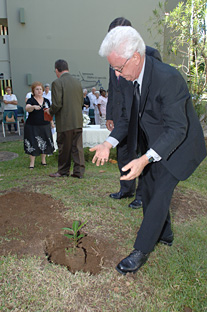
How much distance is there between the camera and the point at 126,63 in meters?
1.96

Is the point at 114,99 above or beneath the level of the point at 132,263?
above

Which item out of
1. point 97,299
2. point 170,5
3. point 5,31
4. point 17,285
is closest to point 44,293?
point 17,285

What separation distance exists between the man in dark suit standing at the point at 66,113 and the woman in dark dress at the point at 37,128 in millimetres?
754

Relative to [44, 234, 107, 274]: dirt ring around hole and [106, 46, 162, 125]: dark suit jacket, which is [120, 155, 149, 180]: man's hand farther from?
[106, 46, 162, 125]: dark suit jacket

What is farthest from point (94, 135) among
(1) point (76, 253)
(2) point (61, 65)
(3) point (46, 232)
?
(1) point (76, 253)

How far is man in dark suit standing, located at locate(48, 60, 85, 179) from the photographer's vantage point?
15.9 feet

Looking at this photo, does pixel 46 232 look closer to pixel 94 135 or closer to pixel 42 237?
pixel 42 237

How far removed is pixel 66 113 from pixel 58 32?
11872mm

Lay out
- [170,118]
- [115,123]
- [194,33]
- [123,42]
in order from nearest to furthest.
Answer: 1. [123,42]
2. [170,118]
3. [115,123]
4. [194,33]

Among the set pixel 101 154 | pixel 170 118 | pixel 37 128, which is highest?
pixel 170 118

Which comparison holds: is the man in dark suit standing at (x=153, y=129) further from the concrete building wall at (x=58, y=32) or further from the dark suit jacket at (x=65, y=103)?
the concrete building wall at (x=58, y=32)

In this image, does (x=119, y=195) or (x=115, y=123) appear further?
(x=119, y=195)

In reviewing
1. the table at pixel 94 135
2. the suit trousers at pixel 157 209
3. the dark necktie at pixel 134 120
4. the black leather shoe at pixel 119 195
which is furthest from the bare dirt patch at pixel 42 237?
the table at pixel 94 135

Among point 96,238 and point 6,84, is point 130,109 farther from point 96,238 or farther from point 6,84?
point 6,84
